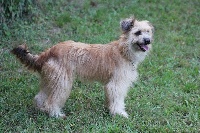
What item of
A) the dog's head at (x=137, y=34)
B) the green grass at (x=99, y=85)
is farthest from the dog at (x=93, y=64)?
the green grass at (x=99, y=85)

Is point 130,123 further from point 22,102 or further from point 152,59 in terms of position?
point 152,59

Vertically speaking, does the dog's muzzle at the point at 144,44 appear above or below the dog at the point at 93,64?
above

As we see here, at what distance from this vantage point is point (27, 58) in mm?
6258

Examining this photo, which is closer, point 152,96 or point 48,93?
point 48,93

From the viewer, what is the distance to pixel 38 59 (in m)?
6.27

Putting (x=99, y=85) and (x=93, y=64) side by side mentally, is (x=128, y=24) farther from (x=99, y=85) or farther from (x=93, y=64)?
(x=99, y=85)

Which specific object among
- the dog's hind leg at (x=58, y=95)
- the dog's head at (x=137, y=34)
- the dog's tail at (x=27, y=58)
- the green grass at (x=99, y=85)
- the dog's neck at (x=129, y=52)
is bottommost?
the green grass at (x=99, y=85)

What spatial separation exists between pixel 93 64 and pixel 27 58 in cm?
101

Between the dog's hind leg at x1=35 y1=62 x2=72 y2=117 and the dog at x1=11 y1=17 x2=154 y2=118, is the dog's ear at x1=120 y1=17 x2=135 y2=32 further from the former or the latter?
the dog's hind leg at x1=35 y1=62 x2=72 y2=117

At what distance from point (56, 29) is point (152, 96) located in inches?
150

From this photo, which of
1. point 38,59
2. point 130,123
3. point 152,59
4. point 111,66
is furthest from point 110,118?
point 152,59

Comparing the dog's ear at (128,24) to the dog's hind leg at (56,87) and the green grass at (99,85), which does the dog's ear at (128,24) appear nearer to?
the dog's hind leg at (56,87)

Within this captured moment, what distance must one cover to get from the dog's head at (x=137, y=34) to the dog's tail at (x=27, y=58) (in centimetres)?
→ 135

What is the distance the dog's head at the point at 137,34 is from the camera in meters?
6.09
